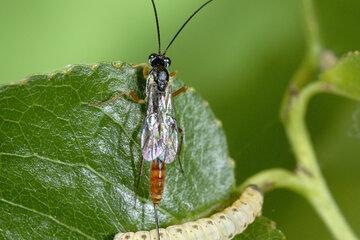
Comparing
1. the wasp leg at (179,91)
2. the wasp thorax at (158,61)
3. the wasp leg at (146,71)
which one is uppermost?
the wasp thorax at (158,61)

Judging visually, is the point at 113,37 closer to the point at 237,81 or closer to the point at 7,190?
the point at 237,81

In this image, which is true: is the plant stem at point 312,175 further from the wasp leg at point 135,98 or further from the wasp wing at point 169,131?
the wasp leg at point 135,98

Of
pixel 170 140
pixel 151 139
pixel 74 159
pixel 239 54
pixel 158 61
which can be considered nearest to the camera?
pixel 74 159

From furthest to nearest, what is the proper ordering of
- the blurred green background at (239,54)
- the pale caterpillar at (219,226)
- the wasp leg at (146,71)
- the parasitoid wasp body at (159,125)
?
1. the blurred green background at (239,54)
2. the wasp leg at (146,71)
3. the parasitoid wasp body at (159,125)
4. the pale caterpillar at (219,226)

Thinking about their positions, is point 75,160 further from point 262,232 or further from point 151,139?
point 262,232

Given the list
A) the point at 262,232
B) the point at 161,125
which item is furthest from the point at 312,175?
the point at 161,125

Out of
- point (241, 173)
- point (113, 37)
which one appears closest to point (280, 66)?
point (241, 173)

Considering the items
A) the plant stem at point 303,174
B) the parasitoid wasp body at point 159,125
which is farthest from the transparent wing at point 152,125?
the plant stem at point 303,174

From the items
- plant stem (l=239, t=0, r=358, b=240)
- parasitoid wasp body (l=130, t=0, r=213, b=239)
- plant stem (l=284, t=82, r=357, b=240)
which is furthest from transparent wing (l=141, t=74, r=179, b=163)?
plant stem (l=284, t=82, r=357, b=240)
